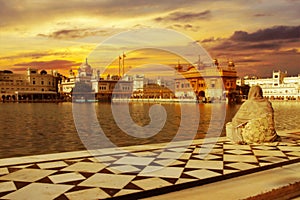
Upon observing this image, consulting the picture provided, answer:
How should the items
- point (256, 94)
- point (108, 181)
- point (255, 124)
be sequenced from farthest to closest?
1. point (256, 94)
2. point (255, 124)
3. point (108, 181)

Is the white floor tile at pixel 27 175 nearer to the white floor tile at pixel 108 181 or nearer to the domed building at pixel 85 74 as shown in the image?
the white floor tile at pixel 108 181

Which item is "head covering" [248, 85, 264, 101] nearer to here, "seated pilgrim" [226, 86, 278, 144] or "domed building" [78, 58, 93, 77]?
"seated pilgrim" [226, 86, 278, 144]

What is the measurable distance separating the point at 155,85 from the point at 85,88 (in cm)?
1923

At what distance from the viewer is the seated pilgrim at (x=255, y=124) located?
21.0 feet

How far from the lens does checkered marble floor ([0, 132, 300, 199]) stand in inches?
136

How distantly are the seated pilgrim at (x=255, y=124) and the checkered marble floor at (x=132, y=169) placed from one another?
19 cm

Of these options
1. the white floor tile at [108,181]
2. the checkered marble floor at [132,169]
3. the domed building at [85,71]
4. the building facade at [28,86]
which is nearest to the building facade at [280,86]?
the domed building at [85,71]

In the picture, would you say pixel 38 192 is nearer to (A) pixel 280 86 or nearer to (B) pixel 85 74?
(A) pixel 280 86

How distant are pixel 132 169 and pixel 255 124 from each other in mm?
3018

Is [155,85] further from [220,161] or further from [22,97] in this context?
[220,161]

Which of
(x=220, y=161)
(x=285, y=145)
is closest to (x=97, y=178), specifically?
(x=220, y=161)

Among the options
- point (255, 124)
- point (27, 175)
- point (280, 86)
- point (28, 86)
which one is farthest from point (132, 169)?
point (28, 86)

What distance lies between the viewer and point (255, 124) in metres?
6.41

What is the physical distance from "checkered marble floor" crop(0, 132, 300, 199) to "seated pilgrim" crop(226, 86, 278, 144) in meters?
0.19
